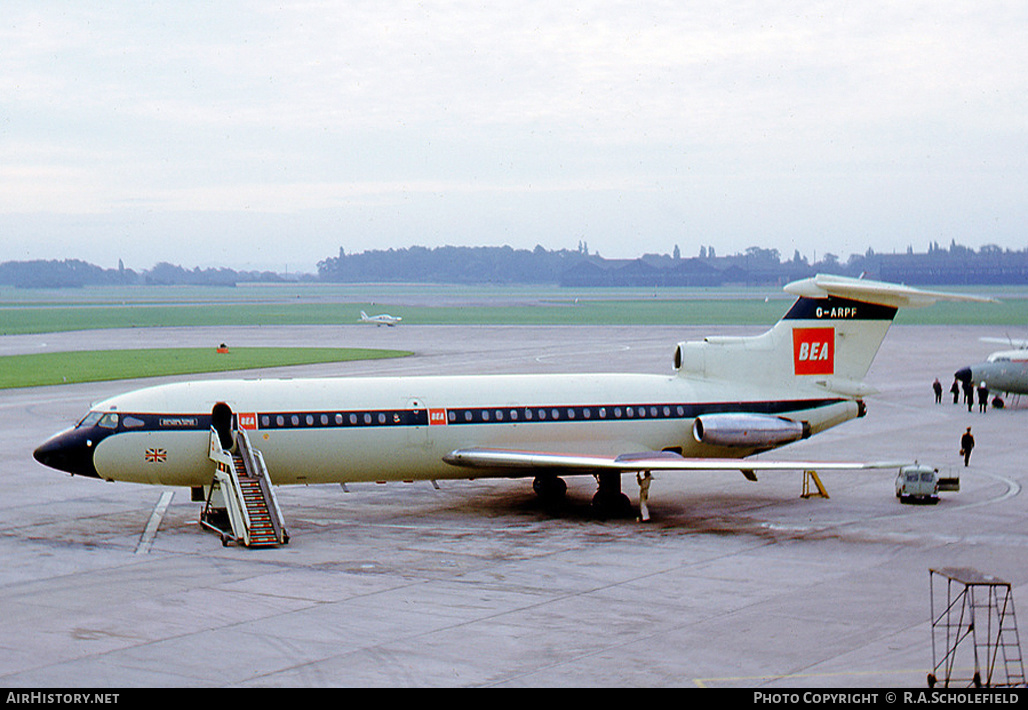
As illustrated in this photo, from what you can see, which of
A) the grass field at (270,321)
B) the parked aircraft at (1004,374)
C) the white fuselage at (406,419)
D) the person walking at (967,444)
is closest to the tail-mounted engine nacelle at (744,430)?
the white fuselage at (406,419)

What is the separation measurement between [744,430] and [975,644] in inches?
569

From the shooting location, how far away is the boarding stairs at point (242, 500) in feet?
83.5

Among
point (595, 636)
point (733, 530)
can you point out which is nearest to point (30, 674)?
point (595, 636)

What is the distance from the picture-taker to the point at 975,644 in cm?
1517

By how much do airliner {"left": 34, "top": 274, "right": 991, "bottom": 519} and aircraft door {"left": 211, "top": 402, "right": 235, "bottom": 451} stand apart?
0.02 metres

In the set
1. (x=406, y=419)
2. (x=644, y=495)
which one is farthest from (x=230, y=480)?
(x=644, y=495)

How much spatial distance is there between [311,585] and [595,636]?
6.33m

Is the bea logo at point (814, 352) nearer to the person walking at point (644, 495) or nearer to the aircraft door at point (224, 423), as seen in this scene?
the person walking at point (644, 495)

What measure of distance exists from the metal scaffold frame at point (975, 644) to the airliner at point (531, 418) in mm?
7451

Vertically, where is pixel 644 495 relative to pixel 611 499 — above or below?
above

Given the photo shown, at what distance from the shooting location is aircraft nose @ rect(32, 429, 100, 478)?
89.4 feet

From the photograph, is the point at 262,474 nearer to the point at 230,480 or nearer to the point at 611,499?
the point at 230,480

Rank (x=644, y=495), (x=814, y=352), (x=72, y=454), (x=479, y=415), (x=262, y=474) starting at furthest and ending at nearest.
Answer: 1. (x=814, y=352)
2. (x=479, y=415)
3. (x=644, y=495)
4. (x=72, y=454)
5. (x=262, y=474)

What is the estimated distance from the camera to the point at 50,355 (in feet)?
274
